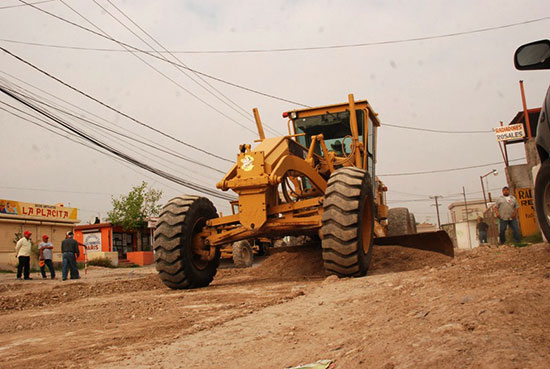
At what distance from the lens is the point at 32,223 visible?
101ft

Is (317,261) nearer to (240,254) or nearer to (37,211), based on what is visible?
(240,254)

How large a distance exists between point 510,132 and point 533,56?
70.3 feet

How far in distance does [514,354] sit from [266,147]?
551 centimetres

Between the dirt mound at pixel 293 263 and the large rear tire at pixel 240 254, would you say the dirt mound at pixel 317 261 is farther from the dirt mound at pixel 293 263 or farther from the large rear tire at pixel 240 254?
the large rear tire at pixel 240 254

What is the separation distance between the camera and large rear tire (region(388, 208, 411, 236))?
12.0 metres

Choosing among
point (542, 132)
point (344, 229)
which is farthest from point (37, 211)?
point (542, 132)

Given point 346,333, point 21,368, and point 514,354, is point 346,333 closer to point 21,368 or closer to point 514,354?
point 514,354

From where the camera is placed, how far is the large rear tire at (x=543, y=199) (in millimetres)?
4981

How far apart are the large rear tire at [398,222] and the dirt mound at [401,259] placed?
9.87 feet

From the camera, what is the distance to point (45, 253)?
15.9m

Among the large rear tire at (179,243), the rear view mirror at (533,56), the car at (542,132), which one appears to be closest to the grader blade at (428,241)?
the large rear tire at (179,243)

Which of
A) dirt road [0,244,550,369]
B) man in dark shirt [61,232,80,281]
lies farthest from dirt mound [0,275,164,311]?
man in dark shirt [61,232,80,281]

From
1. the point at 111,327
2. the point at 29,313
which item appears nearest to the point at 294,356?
the point at 111,327

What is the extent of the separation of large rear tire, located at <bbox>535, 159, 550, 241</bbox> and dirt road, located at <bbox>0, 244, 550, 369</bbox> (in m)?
0.37
